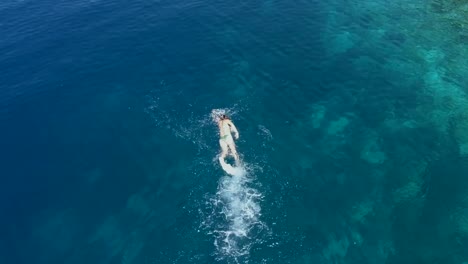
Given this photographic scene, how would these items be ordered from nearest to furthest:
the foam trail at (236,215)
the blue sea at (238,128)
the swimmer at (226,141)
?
the foam trail at (236,215) → the blue sea at (238,128) → the swimmer at (226,141)

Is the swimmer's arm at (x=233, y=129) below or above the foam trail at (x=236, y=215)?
above

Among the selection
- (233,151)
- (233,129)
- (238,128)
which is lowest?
(238,128)

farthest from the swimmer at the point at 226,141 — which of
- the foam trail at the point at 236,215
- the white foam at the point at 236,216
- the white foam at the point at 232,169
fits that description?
the white foam at the point at 236,216

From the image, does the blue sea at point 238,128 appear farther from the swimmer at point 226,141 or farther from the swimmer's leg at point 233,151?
the swimmer at point 226,141

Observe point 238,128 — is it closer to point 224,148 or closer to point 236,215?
point 224,148

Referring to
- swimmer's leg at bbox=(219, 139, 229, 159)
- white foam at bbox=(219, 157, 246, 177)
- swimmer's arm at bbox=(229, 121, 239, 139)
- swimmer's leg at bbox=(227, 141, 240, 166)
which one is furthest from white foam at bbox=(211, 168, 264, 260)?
swimmer's arm at bbox=(229, 121, 239, 139)

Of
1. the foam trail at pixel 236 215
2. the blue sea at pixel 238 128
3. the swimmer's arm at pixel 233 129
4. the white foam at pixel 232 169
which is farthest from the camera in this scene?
the swimmer's arm at pixel 233 129

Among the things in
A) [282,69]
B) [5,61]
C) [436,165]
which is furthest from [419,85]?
[5,61]

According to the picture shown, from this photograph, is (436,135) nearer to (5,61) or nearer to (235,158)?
(235,158)

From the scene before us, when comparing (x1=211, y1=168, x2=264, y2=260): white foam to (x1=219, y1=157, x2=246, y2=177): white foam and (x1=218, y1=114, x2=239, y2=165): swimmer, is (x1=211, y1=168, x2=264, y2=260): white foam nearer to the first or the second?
(x1=219, y1=157, x2=246, y2=177): white foam

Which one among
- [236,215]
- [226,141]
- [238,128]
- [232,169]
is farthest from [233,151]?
[236,215]
